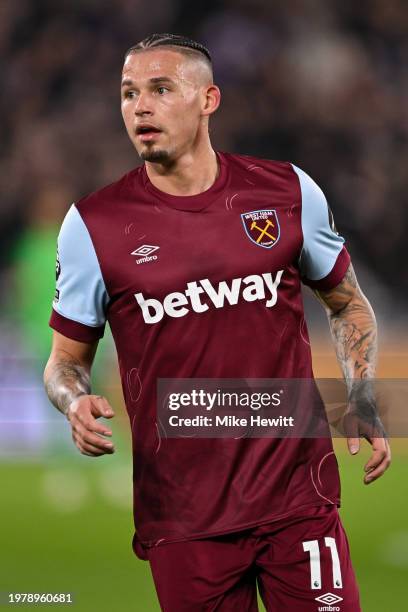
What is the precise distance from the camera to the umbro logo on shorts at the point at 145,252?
2.88 metres

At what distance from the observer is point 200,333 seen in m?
2.84

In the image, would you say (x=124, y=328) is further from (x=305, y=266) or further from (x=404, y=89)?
(x=404, y=89)

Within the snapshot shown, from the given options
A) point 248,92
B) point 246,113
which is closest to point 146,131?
point 246,113

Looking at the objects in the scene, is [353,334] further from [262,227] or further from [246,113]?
[246,113]

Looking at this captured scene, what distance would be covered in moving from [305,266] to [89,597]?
235 centimetres

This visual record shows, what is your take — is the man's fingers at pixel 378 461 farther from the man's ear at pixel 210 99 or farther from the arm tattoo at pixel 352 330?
the man's ear at pixel 210 99

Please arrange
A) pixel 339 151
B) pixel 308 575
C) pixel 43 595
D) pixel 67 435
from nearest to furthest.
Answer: pixel 308 575 < pixel 43 595 < pixel 67 435 < pixel 339 151

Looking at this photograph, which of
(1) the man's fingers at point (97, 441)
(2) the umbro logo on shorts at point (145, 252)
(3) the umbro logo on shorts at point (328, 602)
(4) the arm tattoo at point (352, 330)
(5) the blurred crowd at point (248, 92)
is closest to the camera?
(1) the man's fingers at point (97, 441)

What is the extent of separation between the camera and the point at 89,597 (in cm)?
481

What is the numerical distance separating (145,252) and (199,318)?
224 mm

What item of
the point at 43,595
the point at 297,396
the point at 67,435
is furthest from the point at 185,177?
the point at 67,435

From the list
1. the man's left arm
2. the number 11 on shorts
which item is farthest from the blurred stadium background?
the number 11 on shorts

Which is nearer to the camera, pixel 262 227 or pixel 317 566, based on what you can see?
pixel 317 566

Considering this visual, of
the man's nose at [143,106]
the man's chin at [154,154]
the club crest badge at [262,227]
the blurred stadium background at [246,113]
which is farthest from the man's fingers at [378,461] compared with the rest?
the blurred stadium background at [246,113]
